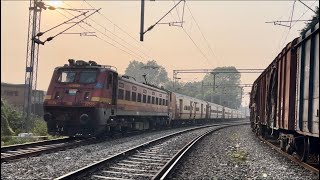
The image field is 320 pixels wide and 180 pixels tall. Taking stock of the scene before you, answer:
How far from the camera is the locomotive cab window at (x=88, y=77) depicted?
17.5m

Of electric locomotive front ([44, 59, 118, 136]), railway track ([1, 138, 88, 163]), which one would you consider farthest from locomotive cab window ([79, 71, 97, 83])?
railway track ([1, 138, 88, 163])

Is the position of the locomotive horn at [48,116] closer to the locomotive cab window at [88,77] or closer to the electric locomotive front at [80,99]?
the electric locomotive front at [80,99]

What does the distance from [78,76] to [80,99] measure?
4.47ft

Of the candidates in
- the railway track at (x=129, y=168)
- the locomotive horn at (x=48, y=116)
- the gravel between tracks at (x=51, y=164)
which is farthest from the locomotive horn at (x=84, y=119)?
the railway track at (x=129, y=168)

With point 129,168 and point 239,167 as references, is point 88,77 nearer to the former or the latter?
point 129,168

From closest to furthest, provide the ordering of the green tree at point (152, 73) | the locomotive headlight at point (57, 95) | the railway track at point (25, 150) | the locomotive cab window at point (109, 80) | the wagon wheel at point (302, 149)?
the wagon wheel at point (302, 149)
the railway track at point (25, 150)
the locomotive headlight at point (57, 95)
the locomotive cab window at point (109, 80)
the green tree at point (152, 73)

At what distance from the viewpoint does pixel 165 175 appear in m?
8.52

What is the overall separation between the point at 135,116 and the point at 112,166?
503 inches

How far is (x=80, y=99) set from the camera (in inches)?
670

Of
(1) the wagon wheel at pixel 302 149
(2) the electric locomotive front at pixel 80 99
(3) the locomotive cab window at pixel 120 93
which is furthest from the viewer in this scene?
(3) the locomotive cab window at pixel 120 93

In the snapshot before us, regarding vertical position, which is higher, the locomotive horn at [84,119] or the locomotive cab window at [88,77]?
the locomotive cab window at [88,77]

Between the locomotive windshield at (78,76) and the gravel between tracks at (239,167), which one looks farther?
the locomotive windshield at (78,76)

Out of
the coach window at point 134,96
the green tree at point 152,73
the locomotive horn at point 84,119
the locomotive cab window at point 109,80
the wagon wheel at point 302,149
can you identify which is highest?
the green tree at point 152,73

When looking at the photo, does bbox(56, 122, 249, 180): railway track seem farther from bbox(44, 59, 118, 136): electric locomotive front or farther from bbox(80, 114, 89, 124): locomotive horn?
bbox(44, 59, 118, 136): electric locomotive front
